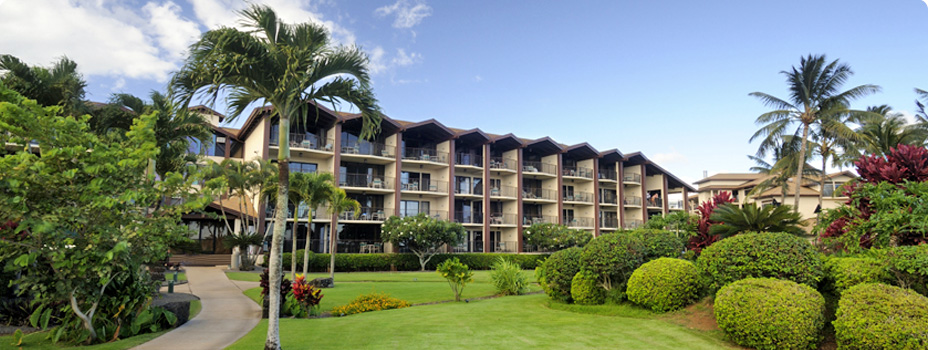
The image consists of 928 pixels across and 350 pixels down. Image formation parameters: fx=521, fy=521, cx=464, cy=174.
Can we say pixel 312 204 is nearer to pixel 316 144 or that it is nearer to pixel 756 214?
pixel 316 144

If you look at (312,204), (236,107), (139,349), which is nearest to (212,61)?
(236,107)

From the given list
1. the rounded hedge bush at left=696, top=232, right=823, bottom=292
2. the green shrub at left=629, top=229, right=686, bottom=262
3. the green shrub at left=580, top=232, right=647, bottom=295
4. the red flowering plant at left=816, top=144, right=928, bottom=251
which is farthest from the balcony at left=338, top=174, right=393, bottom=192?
the red flowering plant at left=816, top=144, right=928, bottom=251

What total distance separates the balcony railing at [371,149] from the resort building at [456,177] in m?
0.07

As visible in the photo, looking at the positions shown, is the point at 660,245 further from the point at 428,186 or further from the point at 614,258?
the point at 428,186

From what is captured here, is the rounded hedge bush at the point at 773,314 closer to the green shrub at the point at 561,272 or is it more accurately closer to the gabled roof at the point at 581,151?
the green shrub at the point at 561,272

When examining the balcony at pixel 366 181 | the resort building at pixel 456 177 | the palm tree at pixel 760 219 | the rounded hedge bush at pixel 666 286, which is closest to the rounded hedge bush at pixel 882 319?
the rounded hedge bush at pixel 666 286

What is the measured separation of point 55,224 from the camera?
7387mm

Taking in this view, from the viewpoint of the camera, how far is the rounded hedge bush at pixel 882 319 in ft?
22.0

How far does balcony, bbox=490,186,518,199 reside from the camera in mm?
41031

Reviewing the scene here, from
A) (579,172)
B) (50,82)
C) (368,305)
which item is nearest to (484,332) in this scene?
(368,305)

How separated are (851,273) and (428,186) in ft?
103

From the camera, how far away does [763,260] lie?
349 inches

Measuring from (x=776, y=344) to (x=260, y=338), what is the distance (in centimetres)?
842

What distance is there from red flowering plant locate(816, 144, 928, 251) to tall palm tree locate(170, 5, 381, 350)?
9.20 meters
